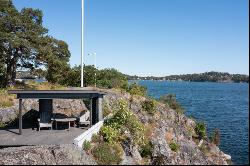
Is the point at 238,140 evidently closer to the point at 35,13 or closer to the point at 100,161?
the point at 35,13

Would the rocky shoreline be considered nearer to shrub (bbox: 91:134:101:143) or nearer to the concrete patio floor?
the concrete patio floor

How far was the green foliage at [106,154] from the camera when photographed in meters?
17.6

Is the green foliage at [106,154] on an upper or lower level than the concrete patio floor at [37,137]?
lower

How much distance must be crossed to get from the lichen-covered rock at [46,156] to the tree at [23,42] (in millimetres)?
22526

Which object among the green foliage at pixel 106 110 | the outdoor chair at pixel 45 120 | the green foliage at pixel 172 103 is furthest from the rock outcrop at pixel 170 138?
the outdoor chair at pixel 45 120

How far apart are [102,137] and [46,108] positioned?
5197 millimetres

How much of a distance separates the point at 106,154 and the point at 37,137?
181 inches

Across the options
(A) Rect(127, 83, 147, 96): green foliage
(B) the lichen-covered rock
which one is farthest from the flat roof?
(A) Rect(127, 83, 147, 96): green foliage

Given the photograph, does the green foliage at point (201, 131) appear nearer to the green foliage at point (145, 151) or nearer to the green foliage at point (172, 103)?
the green foliage at point (172, 103)

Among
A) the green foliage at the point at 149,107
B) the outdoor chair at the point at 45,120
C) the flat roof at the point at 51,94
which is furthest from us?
the green foliage at the point at 149,107

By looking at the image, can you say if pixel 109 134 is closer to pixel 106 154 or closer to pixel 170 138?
pixel 106 154

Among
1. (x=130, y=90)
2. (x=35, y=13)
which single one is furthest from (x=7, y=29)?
(x=130, y=90)

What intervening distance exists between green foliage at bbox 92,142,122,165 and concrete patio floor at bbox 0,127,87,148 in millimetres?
1477

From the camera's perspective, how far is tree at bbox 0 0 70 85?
38.7 meters
